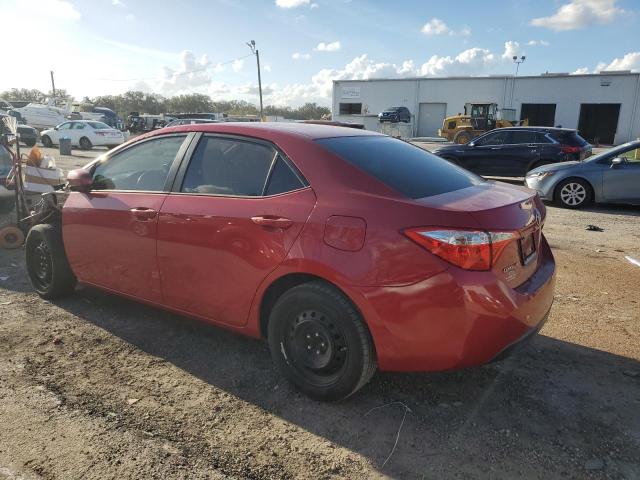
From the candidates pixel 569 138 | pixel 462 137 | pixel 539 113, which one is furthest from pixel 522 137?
pixel 539 113

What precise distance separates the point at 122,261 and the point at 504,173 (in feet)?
37.8

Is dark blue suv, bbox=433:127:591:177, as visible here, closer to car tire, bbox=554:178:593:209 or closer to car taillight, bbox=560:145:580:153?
car taillight, bbox=560:145:580:153

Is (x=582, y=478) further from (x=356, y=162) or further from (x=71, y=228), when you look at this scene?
(x=71, y=228)

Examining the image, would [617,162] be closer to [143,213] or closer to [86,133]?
[143,213]

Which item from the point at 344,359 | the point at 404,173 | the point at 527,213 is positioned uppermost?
the point at 404,173

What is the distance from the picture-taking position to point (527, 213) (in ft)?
9.75

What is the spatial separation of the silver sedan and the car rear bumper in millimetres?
8210

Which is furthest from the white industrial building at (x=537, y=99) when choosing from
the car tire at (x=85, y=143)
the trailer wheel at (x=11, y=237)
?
the trailer wheel at (x=11, y=237)

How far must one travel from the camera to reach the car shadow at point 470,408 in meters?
2.54

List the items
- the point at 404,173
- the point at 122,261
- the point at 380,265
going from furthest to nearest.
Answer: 1. the point at 122,261
2. the point at 404,173
3. the point at 380,265

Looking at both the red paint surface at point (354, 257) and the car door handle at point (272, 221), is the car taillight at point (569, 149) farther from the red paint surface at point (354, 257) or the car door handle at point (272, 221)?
the car door handle at point (272, 221)

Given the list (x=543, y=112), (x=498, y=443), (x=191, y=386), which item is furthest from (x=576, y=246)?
(x=543, y=112)

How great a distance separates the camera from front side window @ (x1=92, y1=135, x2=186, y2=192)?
3.76 m

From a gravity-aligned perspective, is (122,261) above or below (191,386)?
above
